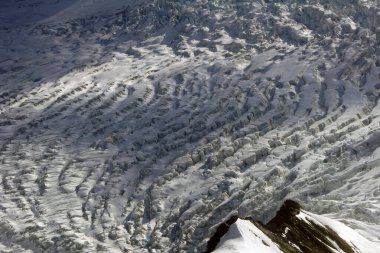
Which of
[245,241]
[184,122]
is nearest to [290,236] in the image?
[245,241]

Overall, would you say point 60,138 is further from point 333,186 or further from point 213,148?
point 333,186

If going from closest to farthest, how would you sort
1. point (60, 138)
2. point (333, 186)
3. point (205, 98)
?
point (333, 186)
point (60, 138)
point (205, 98)

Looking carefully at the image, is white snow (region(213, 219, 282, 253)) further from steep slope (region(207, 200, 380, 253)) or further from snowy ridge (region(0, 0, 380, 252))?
snowy ridge (region(0, 0, 380, 252))

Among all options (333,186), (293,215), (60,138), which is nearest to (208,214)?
(333,186)

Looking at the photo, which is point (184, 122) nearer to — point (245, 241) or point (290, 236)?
point (290, 236)

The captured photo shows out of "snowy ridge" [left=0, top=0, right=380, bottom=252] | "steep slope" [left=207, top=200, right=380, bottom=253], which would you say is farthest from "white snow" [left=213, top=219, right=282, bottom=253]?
"snowy ridge" [left=0, top=0, right=380, bottom=252]
